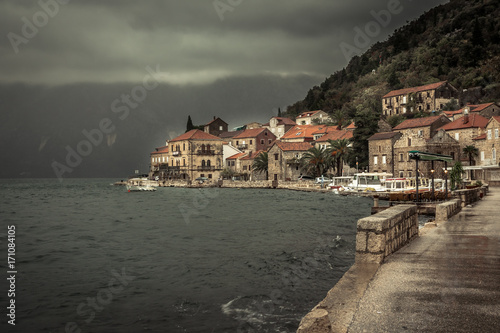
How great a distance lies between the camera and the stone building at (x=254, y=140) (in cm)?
10769

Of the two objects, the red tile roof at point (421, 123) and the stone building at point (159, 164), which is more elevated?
the red tile roof at point (421, 123)

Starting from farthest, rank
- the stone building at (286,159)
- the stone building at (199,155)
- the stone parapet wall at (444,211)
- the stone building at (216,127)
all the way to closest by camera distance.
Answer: the stone building at (216,127) < the stone building at (199,155) < the stone building at (286,159) < the stone parapet wall at (444,211)

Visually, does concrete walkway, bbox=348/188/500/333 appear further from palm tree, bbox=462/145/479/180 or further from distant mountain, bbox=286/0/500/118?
distant mountain, bbox=286/0/500/118

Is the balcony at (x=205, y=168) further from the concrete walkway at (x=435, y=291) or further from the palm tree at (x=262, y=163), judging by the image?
the concrete walkway at (x=435, y=291)

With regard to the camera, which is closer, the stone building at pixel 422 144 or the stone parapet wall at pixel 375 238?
the stone parapet wall at pixel 375 238

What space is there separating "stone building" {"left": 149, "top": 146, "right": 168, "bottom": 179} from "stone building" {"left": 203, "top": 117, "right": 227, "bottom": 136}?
1455 centimetres

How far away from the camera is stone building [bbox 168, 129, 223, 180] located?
10175 cm

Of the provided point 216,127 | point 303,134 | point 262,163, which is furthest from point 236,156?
point 216,127

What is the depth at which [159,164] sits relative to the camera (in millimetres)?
116188

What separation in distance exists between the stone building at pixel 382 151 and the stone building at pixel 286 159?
15.7 m

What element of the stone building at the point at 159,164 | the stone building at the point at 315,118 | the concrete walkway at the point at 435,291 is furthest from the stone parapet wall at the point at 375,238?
the stone building at the point at 315,118

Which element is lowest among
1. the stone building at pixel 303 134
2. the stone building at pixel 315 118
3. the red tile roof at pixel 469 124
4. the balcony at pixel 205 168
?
the balcony at pixel 205 168

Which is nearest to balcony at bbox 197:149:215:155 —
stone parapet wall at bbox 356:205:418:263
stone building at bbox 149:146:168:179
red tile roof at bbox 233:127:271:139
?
red tile roof at bbox 233:127:271:139

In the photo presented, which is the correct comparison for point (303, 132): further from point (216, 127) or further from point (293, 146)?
point (216, 127)
